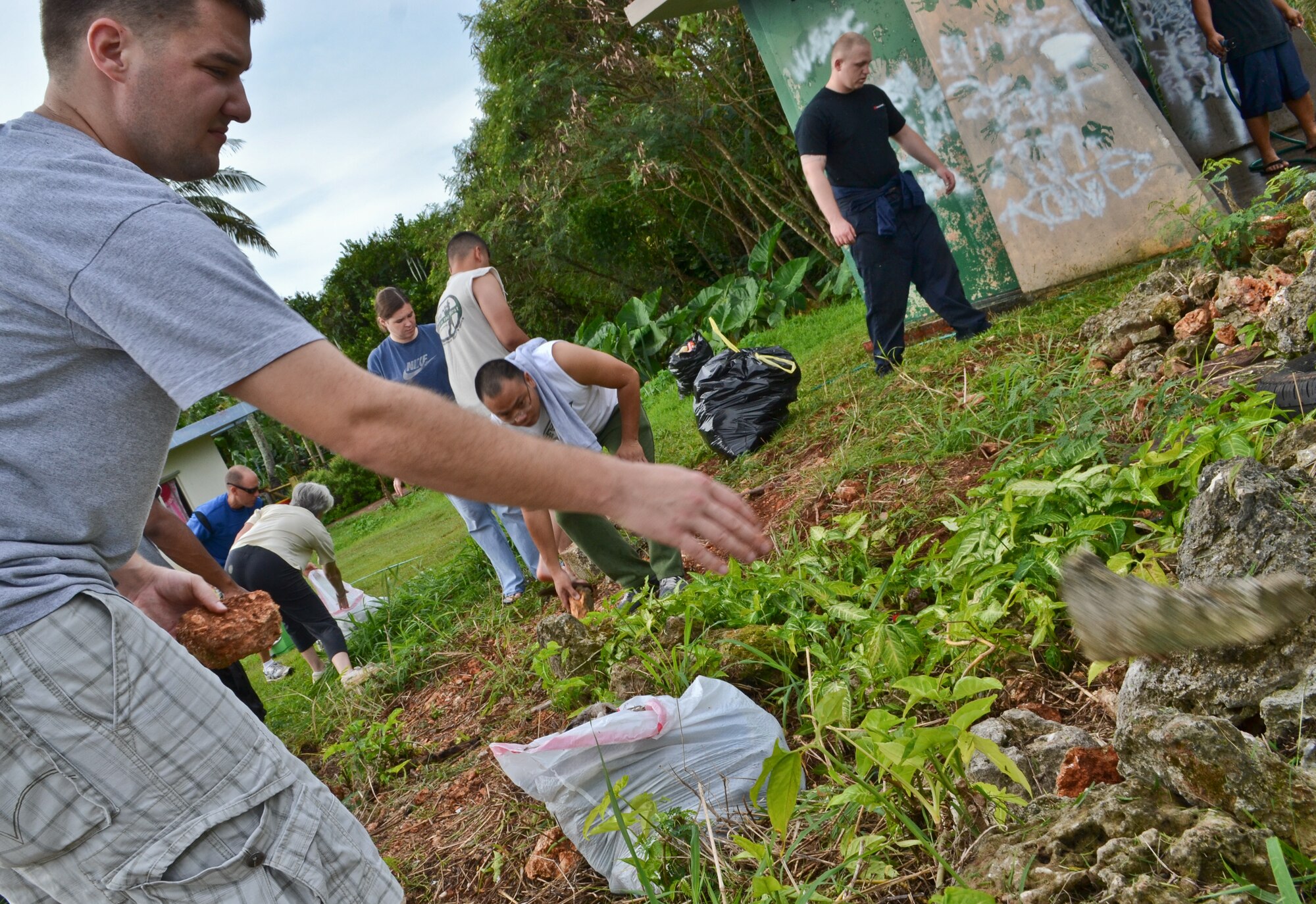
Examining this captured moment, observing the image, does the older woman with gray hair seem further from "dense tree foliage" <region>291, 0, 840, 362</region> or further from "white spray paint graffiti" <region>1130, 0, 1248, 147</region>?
"dense tree foliage" <region>291, 0, 840, 362</region>

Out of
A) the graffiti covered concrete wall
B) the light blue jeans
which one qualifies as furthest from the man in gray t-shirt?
the graffiti covered concrete wall

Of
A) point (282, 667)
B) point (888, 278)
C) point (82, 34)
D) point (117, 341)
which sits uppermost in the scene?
point (82, 34)

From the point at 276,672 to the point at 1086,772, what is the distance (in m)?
7.20

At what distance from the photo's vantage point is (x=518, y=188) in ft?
53.1

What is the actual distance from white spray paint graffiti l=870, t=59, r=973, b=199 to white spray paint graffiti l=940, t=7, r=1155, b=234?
0.25m

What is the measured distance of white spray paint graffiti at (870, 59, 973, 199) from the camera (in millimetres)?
7531

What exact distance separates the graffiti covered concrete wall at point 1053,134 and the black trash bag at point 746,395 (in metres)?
2.36

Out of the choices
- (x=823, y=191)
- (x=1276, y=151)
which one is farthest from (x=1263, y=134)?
(x=823, y=191)

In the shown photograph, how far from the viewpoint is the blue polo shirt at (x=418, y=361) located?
6105mm

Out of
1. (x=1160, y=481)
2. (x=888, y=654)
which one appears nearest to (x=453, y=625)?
(x=888, y=654)

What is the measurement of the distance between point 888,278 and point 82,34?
17.6 ft

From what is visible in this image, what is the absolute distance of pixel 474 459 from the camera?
4.55ft

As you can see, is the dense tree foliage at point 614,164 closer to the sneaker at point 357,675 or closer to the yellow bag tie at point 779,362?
the yellow bag tie at point 779,362

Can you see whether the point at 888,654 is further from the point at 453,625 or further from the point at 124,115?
the point at 453,625
